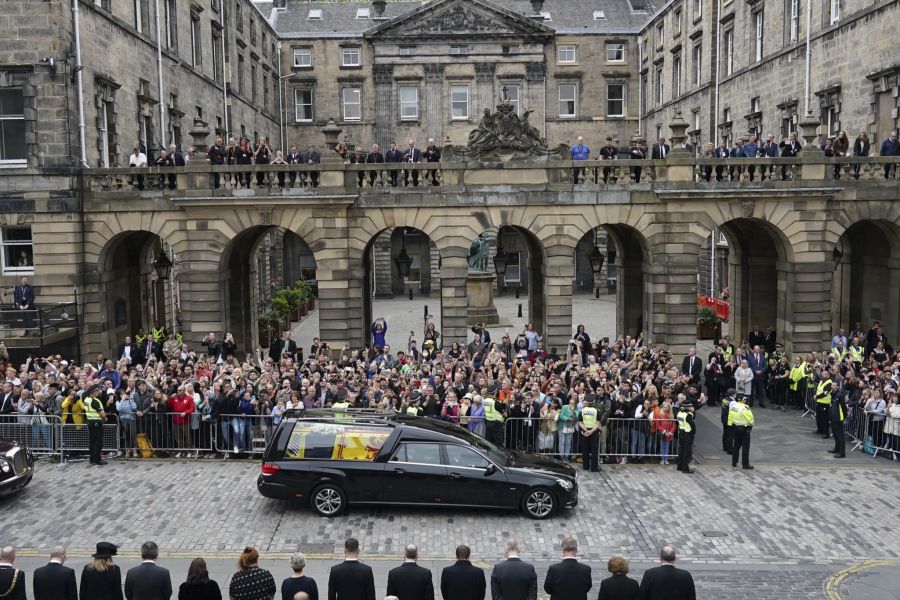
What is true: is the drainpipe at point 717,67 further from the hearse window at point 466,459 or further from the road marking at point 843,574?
the road marking at point 843,574

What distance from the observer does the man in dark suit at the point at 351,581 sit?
945 centimetres

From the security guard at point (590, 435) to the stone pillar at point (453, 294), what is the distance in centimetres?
910

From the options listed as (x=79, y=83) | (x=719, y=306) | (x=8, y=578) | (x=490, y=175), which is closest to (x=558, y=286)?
(x=490, y=175)

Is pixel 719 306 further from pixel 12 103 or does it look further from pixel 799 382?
pixel 12 103

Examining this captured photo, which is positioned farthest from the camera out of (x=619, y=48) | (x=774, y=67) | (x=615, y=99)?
(x=615, y=99)

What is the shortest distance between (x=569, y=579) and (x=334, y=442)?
6114 mm

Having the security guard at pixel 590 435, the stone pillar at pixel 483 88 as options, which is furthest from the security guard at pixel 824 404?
the stone pillar at pixel 483 88

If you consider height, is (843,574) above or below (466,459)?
below

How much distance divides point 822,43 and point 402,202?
1676 centimetres

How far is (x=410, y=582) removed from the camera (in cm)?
938

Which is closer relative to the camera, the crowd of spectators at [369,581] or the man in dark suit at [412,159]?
the crowd of spectators at [369,581]

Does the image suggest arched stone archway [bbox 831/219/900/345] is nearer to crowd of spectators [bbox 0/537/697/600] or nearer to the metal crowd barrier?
the metal crowd barrier

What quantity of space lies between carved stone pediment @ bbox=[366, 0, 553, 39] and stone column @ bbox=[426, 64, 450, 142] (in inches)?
100

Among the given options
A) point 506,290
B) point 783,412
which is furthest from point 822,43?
point 506,290
